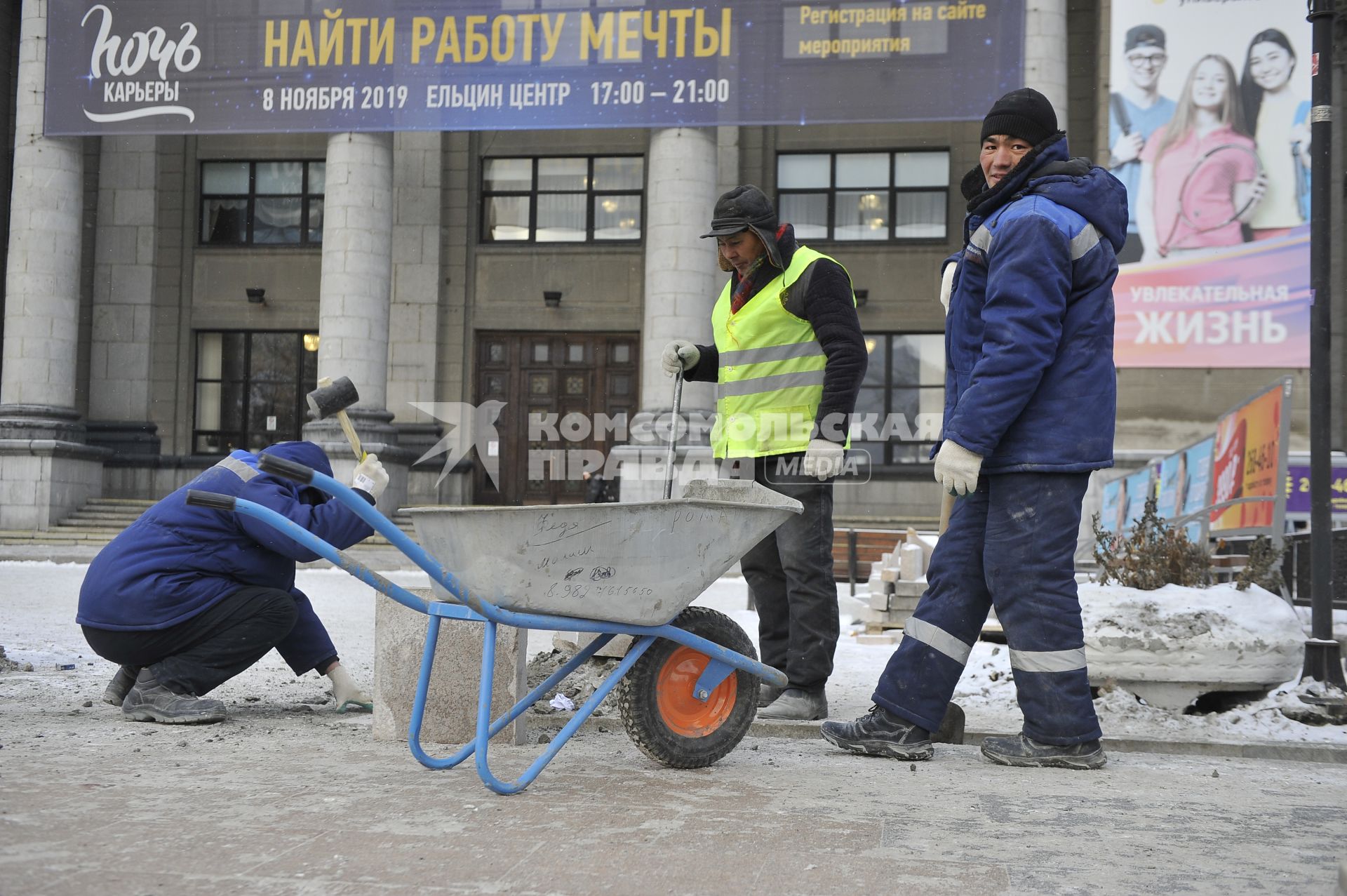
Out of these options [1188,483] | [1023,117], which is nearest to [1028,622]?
[1023,117]

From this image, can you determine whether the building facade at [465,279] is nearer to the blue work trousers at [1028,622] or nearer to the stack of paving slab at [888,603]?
the stack of paving slab at [888,603]

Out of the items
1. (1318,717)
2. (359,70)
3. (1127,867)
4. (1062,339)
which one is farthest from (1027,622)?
(359,70)

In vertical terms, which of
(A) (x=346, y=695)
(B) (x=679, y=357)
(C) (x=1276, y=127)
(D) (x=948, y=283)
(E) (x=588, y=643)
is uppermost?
(C) (x=1276, y=127)

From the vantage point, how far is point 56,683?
5516 mm

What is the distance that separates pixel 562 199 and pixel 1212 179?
10652mm

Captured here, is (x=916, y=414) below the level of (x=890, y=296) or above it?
below

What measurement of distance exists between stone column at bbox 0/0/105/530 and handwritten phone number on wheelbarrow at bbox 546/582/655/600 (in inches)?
686

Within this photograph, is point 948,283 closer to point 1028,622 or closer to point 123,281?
point 1028,622

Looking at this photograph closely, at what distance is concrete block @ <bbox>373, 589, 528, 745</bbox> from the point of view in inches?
170

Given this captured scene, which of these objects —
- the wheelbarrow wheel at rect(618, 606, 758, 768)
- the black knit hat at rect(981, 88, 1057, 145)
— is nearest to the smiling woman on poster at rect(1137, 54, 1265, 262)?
the black knit hat at rect(981, 88, 1057, 145)

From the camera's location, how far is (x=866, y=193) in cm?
2158

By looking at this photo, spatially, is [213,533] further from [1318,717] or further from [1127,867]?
[1318,717]

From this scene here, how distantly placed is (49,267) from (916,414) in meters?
14.0

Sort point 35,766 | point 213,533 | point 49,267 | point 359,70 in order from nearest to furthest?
point 35,766 < point 213,533 < point 359,70 < point 49,267
